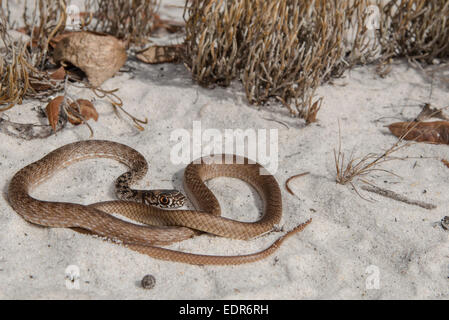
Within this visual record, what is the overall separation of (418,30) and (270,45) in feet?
6.60

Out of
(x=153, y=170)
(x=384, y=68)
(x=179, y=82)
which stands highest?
(x=384, y=68)

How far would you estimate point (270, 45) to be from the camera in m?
4.70

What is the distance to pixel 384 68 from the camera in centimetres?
552

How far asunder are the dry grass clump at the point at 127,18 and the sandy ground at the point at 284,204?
422 millimetres

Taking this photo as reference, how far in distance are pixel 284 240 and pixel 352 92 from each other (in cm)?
252

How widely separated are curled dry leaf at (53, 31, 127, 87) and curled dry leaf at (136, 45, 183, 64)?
0.56m

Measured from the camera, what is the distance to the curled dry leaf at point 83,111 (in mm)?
4446

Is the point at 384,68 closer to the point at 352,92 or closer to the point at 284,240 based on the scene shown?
the point at 352,92

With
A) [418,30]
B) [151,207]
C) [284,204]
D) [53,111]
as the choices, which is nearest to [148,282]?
[151,207]

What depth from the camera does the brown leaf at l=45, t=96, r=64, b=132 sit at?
4.27 metres

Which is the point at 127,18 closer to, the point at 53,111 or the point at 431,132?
the point at 53,111

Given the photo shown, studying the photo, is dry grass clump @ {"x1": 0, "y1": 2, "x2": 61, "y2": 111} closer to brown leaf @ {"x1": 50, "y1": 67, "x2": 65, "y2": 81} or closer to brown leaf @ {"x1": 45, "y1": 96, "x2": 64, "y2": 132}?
brown leaf @ {"x1": 50, "y1": 67, "x2": 65, "y2": 81}

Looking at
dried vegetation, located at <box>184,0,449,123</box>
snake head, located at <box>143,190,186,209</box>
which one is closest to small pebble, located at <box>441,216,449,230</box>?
dried vegetation, located at <box>184,0,449,123</box>

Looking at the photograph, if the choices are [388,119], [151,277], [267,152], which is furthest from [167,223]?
[388,119]
